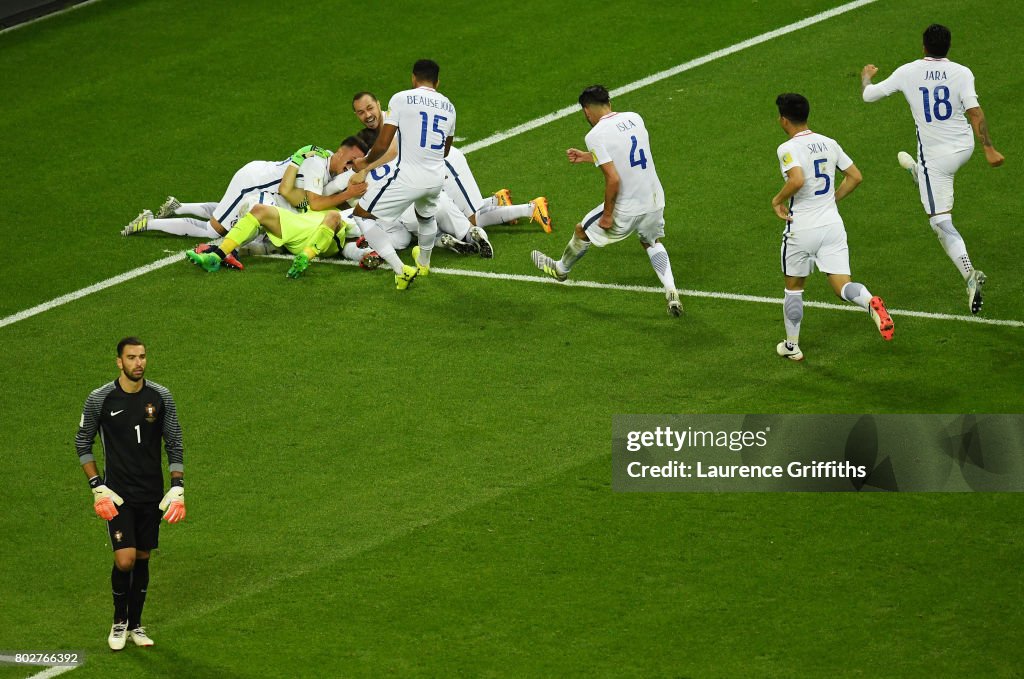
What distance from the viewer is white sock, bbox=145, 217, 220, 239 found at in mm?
16641

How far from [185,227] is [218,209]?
0.49m

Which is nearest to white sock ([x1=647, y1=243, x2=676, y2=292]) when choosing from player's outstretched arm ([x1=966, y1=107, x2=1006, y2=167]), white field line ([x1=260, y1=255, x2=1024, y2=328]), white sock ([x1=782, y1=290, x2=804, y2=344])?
white field line ([x1=260, y1=255, x2=1024, y2=328])

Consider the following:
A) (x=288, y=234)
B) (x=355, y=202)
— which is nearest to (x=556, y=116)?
(x=355, y=202)

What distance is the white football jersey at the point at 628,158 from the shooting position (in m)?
13.8

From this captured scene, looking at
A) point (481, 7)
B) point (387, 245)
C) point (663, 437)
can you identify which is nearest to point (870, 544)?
point (663, 437)

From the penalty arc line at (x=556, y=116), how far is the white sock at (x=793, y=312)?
630cm

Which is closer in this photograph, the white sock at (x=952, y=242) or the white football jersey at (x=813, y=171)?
the white football jersey at (x=813, y=171)

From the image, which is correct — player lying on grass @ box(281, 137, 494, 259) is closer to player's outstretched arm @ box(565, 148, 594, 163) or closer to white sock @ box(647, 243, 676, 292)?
white sock @ box(647, 243, 676, 292)

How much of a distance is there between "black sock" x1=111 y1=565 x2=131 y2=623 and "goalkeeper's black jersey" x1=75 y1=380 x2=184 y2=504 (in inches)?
18.3

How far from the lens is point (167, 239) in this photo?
16844mm

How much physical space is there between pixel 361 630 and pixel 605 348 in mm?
4576

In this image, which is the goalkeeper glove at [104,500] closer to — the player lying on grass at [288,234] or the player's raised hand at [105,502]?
the player's raised hand at [105,502]

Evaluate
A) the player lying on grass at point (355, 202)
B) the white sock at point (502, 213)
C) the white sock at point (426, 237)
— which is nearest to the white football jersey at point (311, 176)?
the player lying on grass at point (355, 202)

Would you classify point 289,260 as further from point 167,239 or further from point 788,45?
point 788,45
